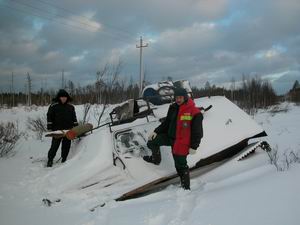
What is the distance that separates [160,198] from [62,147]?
10.1 feet

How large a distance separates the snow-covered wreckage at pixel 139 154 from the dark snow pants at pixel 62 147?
86 cm

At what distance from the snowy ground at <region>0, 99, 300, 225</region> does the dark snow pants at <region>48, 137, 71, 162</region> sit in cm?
69

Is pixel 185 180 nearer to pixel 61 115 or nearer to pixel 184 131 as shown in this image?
pixel 184 131

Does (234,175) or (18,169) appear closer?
(234,175)

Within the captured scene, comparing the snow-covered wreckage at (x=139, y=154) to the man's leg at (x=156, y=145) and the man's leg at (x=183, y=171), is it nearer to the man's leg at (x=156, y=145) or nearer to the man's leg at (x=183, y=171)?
the man's leg at (x=156, y=145)

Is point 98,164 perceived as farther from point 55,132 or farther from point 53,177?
point 55,132

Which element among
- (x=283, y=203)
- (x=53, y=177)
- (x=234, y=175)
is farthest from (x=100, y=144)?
(x=283, y=203)

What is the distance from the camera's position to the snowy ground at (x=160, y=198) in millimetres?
3787

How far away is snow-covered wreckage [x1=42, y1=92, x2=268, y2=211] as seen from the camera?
518cm

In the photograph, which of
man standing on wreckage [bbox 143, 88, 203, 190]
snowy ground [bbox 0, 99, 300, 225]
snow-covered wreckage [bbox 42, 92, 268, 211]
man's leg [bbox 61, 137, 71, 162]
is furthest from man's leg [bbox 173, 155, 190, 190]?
man's leg [bbox 61, 137, 71, 162]

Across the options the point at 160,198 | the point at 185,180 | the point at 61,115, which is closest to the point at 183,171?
the point at 185,180

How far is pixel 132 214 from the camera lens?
13.6 feet

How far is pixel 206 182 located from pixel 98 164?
5.66 ft

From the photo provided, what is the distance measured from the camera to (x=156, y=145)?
18.3ft
